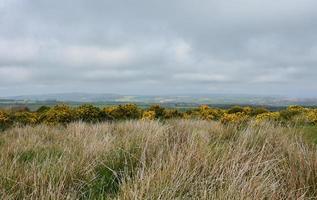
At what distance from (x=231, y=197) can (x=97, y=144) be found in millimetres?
2803

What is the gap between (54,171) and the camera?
12.1 feet

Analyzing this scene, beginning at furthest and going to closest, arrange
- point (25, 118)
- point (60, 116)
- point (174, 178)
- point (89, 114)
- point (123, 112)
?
point (123, 112) < point (25, 118) < point (89, 114) < point (60, 116) < point (174, 178)

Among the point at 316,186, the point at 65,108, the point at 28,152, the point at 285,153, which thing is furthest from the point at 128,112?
the point at 316,186

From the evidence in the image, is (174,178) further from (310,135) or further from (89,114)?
(89,114)

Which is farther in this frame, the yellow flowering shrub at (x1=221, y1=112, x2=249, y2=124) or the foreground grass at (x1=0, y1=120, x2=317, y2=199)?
the yellow flowering shrub at (x1=221, y1=112, x2=249, y2=124)

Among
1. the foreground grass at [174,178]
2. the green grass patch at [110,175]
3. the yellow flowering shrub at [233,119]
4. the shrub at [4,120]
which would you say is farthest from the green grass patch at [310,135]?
the shrub at [4,120]

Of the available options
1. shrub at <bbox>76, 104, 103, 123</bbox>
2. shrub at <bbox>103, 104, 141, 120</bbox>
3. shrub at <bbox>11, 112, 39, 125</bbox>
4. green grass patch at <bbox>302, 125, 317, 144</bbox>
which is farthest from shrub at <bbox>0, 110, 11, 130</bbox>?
green grass patch at <bbox>302, 125, 317, 144</bbox>

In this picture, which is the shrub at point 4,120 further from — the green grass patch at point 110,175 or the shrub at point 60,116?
the green grass patch at point 110,175

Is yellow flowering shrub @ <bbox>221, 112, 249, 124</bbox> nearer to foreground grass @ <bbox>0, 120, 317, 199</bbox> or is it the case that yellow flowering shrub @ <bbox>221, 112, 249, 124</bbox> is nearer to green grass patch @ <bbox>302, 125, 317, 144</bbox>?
green grass patch @ <bbox>302, 125, 317, 144</bbox>

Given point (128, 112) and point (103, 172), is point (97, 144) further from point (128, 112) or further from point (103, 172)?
point (128, 112)

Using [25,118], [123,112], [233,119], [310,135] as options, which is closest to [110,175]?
[310,135]

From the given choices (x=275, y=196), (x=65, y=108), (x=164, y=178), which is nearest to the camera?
(x=275, y=196)

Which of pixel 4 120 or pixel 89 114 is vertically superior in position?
pixel 89 114

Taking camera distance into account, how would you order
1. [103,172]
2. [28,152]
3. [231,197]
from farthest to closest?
[28,152] → [103,172] → [231,197]
